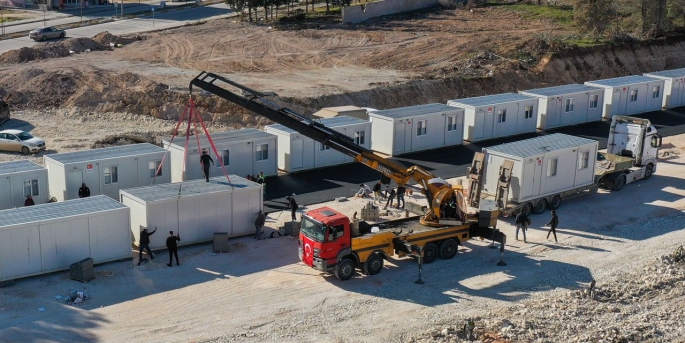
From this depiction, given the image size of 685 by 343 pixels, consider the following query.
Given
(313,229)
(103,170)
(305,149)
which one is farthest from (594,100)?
(103,170)

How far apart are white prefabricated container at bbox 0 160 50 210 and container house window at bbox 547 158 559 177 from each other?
65.6ft

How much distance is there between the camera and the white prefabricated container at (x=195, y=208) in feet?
98.7

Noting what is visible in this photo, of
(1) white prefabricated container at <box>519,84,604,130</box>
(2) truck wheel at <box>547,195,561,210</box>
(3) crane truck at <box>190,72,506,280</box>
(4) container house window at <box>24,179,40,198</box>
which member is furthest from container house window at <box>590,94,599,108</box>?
(4) container house window at <box>24,179,40,198</box>

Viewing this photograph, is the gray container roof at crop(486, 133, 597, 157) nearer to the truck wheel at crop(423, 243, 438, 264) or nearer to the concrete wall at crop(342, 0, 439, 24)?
the truck wheel at crop(423, 243, 438, 264)

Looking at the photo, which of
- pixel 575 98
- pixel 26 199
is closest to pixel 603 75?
pixel 575 98

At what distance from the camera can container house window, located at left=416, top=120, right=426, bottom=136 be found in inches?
1783

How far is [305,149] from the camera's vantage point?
4119 centimetres

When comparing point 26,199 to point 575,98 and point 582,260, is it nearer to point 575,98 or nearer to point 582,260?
point 582,260

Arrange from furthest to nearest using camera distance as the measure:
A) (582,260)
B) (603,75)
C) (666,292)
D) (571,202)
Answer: (603,75) < (571,202) < (582,260) < (666,292)

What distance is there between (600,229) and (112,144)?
2327 centimetres

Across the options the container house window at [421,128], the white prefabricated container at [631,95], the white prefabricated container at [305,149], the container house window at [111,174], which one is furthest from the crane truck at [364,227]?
the white prefabricated container at [631,95]

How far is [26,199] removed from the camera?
32969mm

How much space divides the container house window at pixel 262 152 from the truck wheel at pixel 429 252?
12124mm

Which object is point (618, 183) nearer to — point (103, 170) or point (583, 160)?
point (583, 160)
